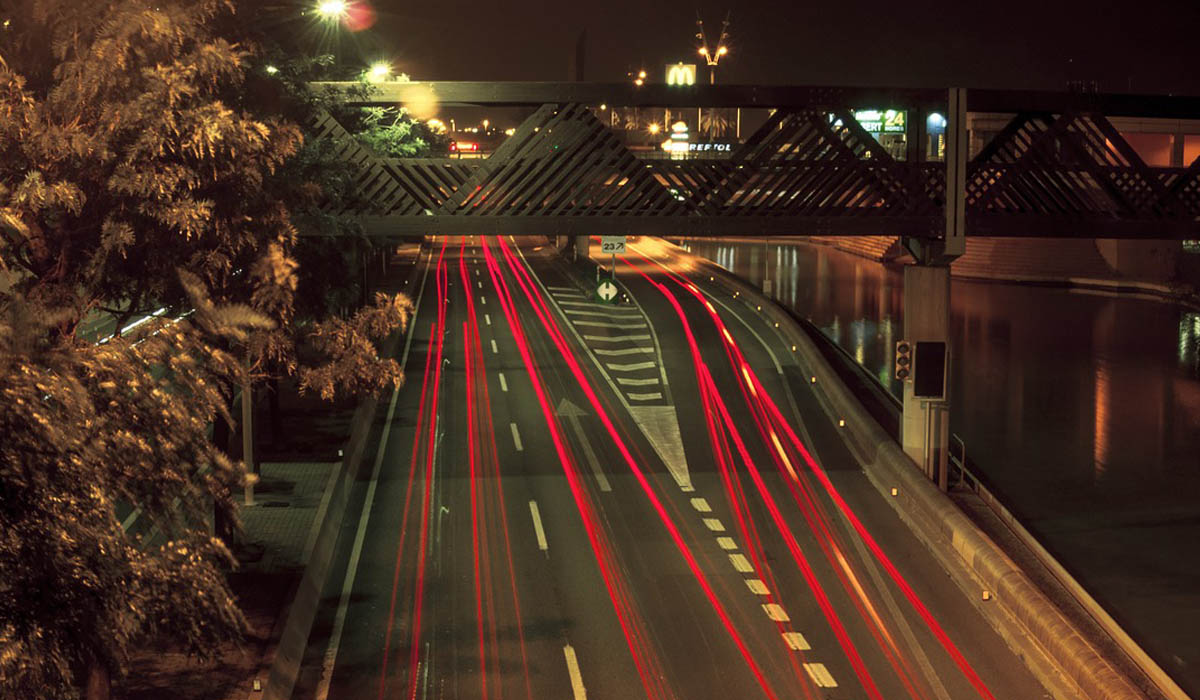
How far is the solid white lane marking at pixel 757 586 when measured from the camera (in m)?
17.3

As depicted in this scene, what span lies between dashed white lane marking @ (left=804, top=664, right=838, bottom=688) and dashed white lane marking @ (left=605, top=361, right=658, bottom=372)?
20.8m

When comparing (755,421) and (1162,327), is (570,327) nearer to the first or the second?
(755,421)

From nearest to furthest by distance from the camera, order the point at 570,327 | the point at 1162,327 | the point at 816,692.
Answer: the point at 816,692
the point at 570,327
the point at 1162,327

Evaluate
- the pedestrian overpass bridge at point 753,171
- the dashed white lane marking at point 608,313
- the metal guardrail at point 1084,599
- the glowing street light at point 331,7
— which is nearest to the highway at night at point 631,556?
the metal guardrail at point 1084,599

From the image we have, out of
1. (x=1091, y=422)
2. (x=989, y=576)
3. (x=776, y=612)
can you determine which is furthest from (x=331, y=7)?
(x=1091, y=422)

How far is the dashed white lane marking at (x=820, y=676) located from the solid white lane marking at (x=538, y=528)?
5845 millimetres

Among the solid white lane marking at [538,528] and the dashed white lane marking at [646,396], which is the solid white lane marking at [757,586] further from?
the dashed white lane marking at [646,396]

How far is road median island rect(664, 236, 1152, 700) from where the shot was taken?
13648 millimetres

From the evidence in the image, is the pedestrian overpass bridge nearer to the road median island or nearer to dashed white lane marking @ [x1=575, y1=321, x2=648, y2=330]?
the road median island

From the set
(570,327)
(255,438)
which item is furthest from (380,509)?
(570,327)

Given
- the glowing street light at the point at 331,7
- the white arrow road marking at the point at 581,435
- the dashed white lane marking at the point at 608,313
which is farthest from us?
the dashed white lane marking at the point at 608,313

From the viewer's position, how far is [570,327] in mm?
43531

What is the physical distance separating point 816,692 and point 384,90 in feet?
34.5

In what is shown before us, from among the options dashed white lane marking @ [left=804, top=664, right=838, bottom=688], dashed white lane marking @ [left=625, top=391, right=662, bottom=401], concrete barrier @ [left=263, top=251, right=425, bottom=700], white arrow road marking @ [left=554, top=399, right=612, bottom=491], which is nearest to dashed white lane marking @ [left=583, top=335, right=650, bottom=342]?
dashed white lane marking @ [left=625, top=391, right=662, bottom=401]
